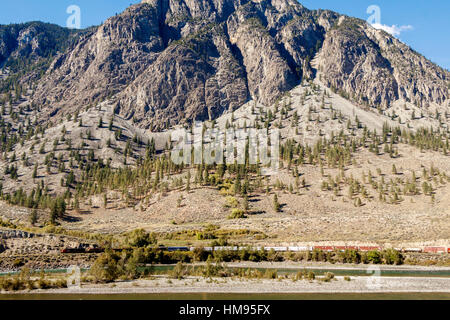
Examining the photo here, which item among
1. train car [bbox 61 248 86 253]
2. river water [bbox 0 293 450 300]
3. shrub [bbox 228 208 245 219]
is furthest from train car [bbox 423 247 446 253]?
train car [bbox 61 248 86 253]

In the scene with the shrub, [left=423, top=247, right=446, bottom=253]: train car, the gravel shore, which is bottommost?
the gravel shore

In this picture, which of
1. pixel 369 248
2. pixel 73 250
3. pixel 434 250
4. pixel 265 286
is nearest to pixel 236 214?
pixel 369 248

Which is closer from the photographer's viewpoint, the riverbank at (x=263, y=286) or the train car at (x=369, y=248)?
the riverbank at (x=263, y=286)

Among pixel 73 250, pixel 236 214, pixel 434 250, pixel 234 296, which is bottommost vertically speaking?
pixel 234 296

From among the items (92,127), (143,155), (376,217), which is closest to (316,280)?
(376,217)

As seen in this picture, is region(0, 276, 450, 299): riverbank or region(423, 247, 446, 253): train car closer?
region(0, 276, 450, 299): riverbank

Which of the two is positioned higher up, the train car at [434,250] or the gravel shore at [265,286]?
the train car at [434,250]

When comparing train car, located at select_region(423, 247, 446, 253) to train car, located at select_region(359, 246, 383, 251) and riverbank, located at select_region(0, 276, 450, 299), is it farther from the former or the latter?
riverbank, located at select_region(0, 276, 450, 299)

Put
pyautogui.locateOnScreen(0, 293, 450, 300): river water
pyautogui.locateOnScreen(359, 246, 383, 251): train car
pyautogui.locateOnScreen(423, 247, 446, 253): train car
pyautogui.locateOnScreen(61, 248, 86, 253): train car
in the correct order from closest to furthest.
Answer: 1. pyautogui.locateOnScreen(0, 293, 450, 300): river water
2. pyautogui.locateOnScreen(61, 248, 86, 253): train car
3. pyautogui.locateOnScreen(423, 247, 446, 253): train car
4. pyautogui.locateOnScreen(359, 246, 383, 251): train car

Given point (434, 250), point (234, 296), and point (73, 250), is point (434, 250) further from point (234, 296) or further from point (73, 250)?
point (73, 250)

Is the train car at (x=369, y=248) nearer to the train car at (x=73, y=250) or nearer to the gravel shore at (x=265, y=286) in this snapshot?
the gravel shore at (x=265, y=286)

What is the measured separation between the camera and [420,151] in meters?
133

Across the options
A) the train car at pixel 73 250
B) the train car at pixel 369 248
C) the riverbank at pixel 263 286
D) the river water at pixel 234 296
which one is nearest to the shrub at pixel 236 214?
the train car at pixel 369 248
